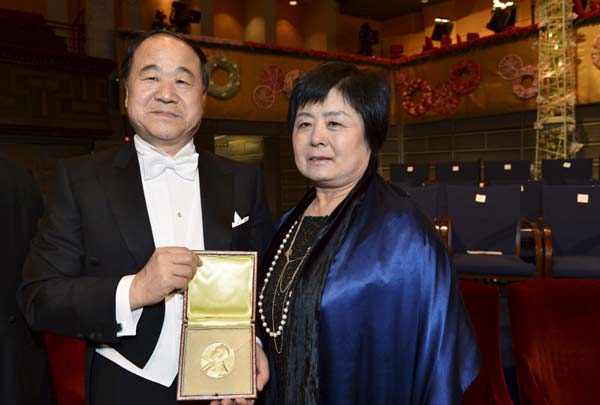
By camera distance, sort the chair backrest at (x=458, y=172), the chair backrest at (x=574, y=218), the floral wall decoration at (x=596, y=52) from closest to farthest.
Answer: the chair backrest at (x=574, y=218) < the floral wall decoration at (x=596, y=52) < the chair backrest at (x=458, y=172)

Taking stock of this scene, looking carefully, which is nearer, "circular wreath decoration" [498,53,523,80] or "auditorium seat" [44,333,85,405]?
"auditorium seat" [44,333,85,405]

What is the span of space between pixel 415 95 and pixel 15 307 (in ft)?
33.4

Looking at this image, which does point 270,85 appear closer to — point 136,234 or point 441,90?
point 441,90

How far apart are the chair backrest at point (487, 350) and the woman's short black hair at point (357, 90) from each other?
72 cm

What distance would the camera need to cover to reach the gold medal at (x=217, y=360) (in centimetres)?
110

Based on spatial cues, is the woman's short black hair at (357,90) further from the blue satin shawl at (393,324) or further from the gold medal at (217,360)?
the gold medal at (217,360)

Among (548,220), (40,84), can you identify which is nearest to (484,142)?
(548,220)

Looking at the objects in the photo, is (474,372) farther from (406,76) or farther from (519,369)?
Result: (406,76)

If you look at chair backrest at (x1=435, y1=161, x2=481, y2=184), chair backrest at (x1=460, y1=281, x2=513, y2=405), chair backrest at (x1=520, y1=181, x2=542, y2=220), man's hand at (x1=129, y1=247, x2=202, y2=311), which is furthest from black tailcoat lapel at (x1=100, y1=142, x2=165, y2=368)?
chair backrest at (x1=435, y1=161, x2=481, y2=184)

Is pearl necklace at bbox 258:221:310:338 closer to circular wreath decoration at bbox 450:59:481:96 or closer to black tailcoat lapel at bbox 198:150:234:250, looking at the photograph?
black tailcoat lapel at bbox 198:150:234:250

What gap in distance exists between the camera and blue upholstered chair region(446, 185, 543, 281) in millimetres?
3887

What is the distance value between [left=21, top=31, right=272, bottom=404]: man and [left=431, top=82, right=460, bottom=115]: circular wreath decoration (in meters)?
9.33

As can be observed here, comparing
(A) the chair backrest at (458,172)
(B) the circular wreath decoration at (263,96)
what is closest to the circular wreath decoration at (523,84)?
(A) the chair backrest at (458,172)

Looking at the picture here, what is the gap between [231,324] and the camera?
1147mm
